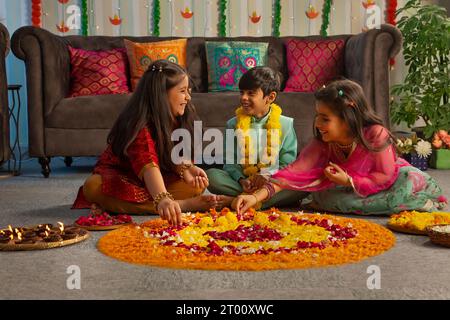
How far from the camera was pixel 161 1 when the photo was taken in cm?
545

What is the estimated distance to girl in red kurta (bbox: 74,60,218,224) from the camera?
2726 millimetres

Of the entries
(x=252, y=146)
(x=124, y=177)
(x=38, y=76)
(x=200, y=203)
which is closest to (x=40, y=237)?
(x=124, y=177)

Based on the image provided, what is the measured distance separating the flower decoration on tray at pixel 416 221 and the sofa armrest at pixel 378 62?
5.35 ft

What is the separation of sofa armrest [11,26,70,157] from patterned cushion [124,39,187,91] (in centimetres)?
56

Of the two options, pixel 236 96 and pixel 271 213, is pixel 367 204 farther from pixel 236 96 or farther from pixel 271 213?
pixel 236 96

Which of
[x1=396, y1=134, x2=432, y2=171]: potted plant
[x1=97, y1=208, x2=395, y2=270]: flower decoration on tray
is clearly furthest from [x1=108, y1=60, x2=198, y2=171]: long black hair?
[x1=396, y1=134, x2=432, y2=171]: potted plant

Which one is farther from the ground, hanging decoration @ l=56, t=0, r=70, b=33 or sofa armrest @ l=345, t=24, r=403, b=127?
hanging decoration @ l=56, t=0, r=70, b=33

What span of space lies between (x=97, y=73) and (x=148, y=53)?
370 mm

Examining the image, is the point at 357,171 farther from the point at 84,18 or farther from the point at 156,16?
the point at 84,18

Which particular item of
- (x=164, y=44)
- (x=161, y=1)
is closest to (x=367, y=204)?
(x=164, y=44)

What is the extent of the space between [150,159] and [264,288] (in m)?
0.99

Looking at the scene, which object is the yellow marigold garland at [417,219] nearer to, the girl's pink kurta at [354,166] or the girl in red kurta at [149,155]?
the girl's pink kurta at [354,166]

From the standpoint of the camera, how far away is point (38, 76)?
425cm

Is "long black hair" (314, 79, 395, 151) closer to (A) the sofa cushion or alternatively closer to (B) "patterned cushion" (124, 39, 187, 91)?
(A) the sofa cushion
